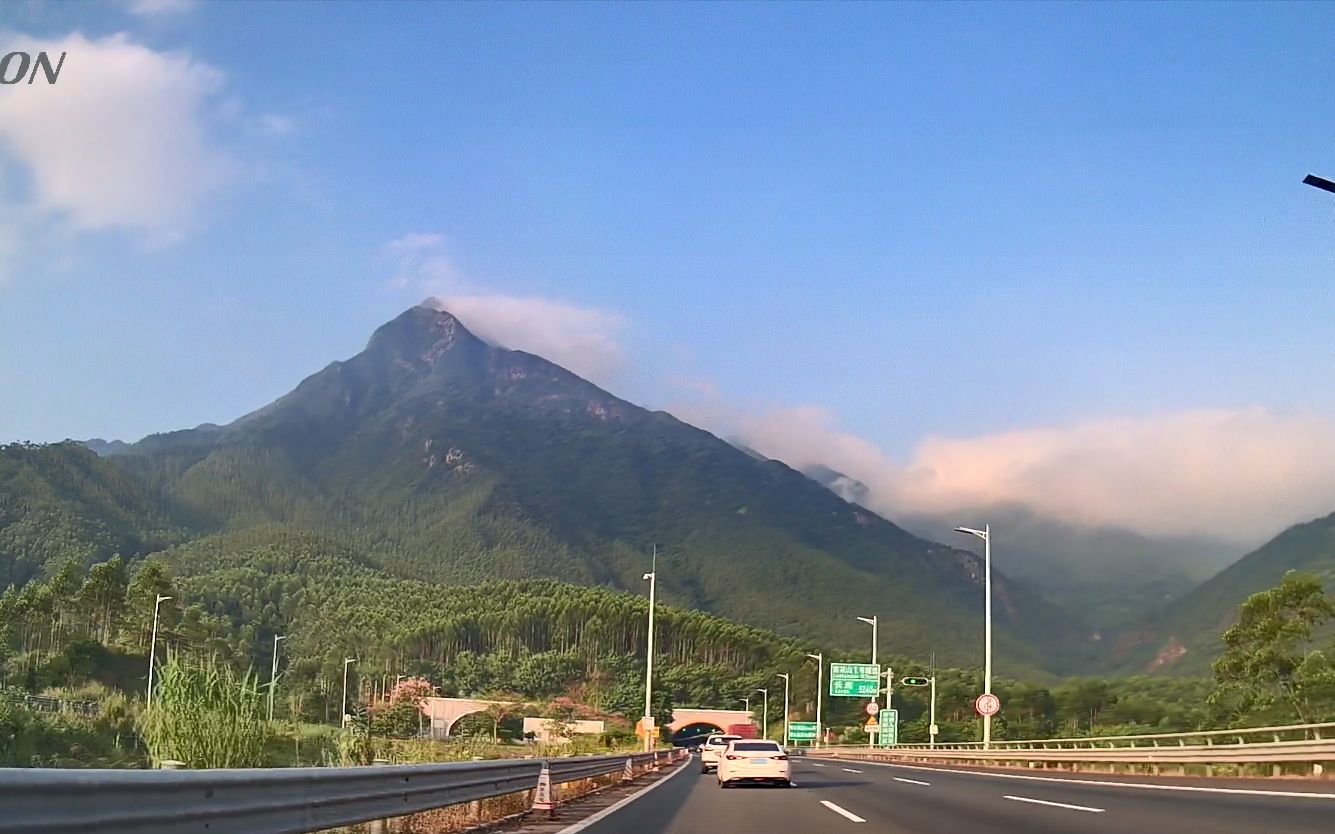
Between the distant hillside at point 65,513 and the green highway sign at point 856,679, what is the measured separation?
8563cm

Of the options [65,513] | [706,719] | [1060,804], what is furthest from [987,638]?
Result: [65,513]

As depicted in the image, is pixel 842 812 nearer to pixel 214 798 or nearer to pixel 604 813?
pixel 604 813

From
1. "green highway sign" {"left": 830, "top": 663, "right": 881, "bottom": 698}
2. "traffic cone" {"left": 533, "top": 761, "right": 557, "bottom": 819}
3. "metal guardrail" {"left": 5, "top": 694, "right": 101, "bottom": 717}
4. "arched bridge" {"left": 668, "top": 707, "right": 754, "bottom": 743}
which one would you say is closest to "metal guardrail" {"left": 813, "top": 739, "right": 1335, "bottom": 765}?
"traffic cone" {"left": 533, "top": 761, "right": 557, "bottom": 819}

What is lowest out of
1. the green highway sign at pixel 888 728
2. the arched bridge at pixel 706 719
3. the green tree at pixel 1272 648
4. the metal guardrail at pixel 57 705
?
the arched bridge at pixel 706 719

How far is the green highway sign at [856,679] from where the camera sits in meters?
89.2

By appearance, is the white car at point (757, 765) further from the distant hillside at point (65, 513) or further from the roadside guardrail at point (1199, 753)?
the distant hillside at point (65, 513)

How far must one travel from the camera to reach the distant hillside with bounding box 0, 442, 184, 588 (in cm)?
14162

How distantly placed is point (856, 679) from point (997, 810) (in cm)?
7396

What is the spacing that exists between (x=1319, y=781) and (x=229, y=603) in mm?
147630

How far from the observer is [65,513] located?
156875 millimetres

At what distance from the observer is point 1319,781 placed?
2422 centimetres

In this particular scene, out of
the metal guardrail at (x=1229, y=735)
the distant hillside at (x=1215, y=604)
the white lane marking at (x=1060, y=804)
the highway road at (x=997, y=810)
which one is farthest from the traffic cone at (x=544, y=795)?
the distant hillside at (x=1215, y=604)

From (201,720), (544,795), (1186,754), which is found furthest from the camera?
(1186,754)

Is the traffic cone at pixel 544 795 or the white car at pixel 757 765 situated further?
the white car at pixel 757 765
